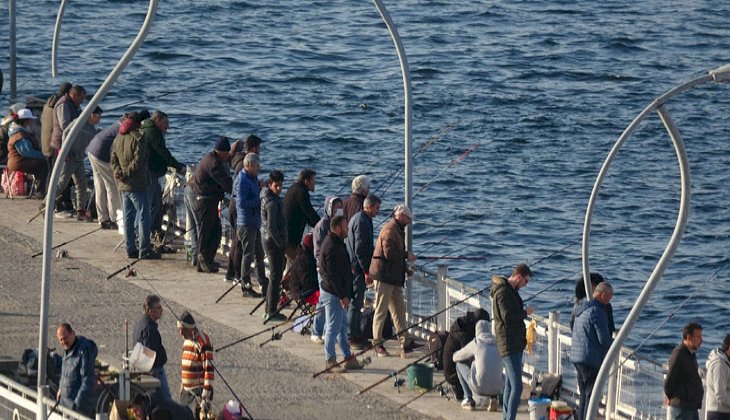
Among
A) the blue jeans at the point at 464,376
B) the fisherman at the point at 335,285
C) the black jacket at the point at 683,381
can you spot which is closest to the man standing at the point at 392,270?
the fisherman at the point at 335,285

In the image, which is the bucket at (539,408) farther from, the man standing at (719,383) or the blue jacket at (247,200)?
the blue jacket at (247,200)

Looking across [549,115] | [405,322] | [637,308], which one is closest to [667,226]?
[549,115]

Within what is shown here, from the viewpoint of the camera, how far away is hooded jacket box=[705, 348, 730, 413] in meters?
16.7

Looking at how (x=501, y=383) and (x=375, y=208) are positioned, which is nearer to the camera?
(x=501, y=383)

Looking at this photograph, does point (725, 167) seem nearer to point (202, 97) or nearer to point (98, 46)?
point (202, 97)

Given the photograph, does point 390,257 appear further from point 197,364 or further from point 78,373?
point 78,373

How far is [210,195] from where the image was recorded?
71.8 ft

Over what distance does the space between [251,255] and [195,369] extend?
423 cm

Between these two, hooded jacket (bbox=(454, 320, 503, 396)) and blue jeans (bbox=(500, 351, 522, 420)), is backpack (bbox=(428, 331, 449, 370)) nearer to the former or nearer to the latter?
hooded jacket (bbox=(454, 320, 503, 396))

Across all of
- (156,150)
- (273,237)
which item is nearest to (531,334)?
(273,237)

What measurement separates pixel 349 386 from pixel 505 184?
25162 mm

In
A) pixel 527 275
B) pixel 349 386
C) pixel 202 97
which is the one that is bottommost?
pixel 202 97

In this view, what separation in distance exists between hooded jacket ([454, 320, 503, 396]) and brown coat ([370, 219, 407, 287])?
157 cm

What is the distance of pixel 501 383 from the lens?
58.5ft
